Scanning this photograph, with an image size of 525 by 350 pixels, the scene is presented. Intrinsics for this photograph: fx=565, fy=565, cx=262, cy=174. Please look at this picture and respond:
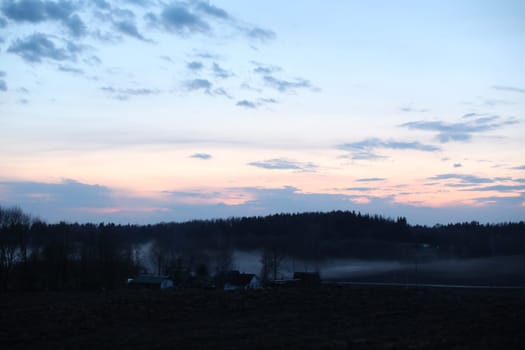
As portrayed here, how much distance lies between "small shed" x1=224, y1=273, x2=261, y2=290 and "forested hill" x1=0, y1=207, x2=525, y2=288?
1608 centimetres

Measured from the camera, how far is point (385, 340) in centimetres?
2052

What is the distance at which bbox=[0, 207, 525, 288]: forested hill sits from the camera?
2955 inches

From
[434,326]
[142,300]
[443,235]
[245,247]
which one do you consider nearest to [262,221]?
[245,247]

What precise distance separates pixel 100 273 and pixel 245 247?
46.3 m

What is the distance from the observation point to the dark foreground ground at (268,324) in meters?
20.4

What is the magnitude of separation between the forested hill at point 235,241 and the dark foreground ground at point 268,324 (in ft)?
123

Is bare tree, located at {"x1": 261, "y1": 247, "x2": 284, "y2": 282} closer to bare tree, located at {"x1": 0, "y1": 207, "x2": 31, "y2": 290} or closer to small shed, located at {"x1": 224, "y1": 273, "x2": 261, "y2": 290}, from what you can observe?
small shed, located at {"x1": 224, "y1": 273, "x2": 261, "y2": 290}

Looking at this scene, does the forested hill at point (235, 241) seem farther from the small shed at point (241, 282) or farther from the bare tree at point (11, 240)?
the small shed at point (241, 282)

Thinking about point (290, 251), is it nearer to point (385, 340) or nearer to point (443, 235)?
point (443, 235)

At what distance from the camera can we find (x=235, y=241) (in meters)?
124

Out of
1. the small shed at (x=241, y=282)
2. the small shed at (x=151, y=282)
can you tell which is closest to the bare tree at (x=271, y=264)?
the small shed at (x=241, y=282)

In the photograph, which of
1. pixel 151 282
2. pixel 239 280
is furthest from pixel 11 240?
pixel 239 280

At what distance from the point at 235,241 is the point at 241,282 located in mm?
50667

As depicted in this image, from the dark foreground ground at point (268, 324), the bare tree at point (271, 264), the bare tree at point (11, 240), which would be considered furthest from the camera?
the bare tree at point (271, 264)
